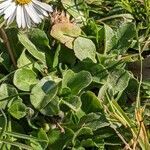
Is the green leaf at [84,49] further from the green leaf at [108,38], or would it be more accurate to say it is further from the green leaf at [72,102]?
the green leaf at [72,102]

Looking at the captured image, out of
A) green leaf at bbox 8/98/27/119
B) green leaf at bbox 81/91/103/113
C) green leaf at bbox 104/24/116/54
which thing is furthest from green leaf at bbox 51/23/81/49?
green leaf at bbox 8/98/27/119

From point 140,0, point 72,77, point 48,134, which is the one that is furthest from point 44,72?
point 140,0

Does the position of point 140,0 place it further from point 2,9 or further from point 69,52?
point 2,9

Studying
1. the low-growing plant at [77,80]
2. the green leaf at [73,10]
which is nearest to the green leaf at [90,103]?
the low-growing plant at [77,80]

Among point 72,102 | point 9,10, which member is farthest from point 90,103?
point 9,10

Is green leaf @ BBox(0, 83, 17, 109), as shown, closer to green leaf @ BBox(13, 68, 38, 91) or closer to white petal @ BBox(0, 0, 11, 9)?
green leaf @ BBox(13, 68, 38, 91)
